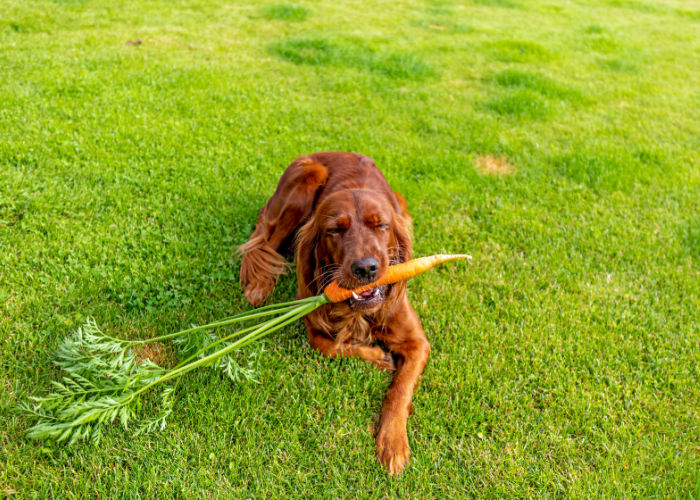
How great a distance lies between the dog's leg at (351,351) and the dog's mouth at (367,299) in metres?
0.27

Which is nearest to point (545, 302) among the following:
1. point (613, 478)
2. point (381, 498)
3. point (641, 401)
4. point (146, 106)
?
point (641, 401)

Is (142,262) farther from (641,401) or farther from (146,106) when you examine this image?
(641,401)

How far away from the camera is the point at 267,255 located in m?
3.28

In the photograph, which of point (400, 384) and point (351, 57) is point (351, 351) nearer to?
point (400, 384)

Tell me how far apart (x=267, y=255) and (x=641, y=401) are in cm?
232

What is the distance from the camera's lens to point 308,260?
2822 millimetres

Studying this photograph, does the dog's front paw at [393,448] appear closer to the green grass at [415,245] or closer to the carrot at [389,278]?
the green grass at [415,245]

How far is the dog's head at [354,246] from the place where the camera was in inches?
95.3

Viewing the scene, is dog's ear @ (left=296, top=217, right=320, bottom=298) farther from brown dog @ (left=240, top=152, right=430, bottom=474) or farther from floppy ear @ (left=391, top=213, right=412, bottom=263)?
floppy ear @ (left=391, top=213, right=412, bottom=263)

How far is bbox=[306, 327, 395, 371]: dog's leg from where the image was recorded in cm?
268

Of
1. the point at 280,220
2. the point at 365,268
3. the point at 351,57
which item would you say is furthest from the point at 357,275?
the point at 351,57

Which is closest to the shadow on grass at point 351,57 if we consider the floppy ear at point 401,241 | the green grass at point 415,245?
the green grass at point 415,245

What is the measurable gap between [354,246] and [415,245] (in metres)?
1.22

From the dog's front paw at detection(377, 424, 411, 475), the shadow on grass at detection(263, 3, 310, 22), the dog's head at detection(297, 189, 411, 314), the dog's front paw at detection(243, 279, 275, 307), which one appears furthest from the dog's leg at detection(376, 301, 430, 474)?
the shadow on grass at detection(263, 3, 310, 22)
